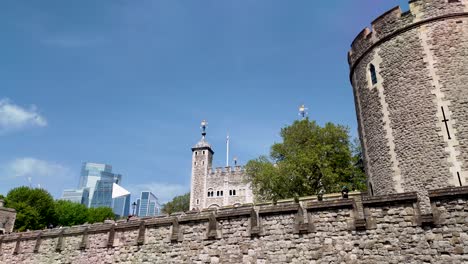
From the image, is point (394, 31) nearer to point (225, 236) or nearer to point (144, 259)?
point (225, 236)

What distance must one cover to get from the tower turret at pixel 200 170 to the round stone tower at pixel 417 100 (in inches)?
2328

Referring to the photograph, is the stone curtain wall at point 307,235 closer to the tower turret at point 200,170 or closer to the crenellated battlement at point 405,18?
the crenellated battlement at point 405,18

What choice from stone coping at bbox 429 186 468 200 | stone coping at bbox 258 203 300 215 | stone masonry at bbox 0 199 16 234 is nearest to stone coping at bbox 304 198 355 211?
stone coping at bbox 258 203 300 215

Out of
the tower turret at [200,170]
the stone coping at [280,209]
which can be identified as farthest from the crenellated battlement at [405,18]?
the tower turret at [200,170]

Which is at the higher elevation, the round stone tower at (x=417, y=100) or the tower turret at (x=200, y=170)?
the tower turret at (x=200, y=170)

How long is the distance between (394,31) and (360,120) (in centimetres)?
391

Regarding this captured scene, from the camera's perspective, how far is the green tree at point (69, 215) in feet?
181

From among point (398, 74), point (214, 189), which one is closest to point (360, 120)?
point (398, 74)

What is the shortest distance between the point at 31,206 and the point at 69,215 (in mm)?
7451

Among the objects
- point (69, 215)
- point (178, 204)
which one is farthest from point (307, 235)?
point (178, 204)

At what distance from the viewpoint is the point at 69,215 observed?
55594 mm

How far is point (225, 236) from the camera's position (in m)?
11.2

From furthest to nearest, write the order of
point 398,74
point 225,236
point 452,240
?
point 398,74 → point 225,236 → point 452,240

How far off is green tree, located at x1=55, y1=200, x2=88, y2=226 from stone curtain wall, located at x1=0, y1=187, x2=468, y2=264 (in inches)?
1820
